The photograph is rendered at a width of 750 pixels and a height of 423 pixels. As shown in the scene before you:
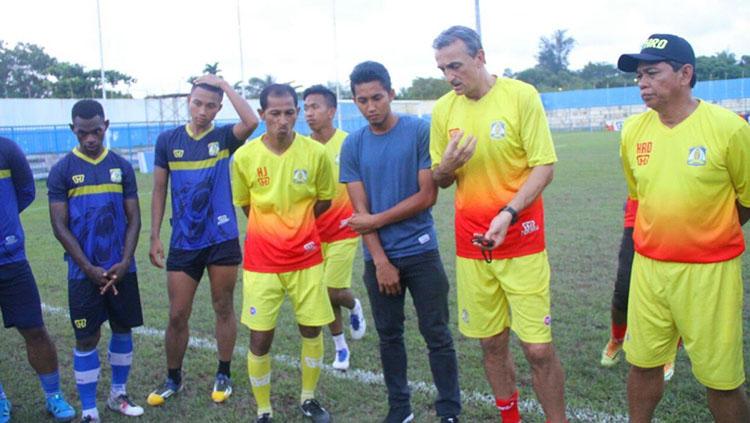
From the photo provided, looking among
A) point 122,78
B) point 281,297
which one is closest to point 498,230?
point 281,297

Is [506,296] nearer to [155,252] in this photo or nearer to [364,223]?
[364,223]

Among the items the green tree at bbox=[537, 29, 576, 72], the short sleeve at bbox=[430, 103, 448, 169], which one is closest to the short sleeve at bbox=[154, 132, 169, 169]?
the short sleeve at bbox=[430, 103, 448, 169]

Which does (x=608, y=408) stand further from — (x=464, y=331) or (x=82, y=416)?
(x=82, y=416)

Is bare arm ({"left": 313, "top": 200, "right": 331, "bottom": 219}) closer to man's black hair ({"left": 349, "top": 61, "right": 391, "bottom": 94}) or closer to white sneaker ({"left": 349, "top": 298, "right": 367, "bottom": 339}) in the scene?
man's black hair ({"left": 349, "top": 61, "right": 391, "bottom": 94})

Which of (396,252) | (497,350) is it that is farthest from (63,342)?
(497,350)

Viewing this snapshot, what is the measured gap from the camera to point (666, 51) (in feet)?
12.0

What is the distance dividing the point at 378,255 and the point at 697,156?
195cm

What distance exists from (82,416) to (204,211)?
1682 mm

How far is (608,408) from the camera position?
185 inches

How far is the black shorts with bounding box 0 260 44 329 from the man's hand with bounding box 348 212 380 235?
2355mm

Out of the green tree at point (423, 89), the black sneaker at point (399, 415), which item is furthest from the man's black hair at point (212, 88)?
the green tree at point (423, 89)

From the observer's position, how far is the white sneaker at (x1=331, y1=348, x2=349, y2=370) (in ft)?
19.3

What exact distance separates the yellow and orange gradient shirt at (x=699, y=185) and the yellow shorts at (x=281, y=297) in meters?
2.16

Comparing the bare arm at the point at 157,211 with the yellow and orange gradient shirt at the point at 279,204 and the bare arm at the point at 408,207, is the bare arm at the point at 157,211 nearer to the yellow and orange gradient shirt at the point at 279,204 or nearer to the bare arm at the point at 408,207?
the yellow and orange gradient shirt at the point at 279,204
